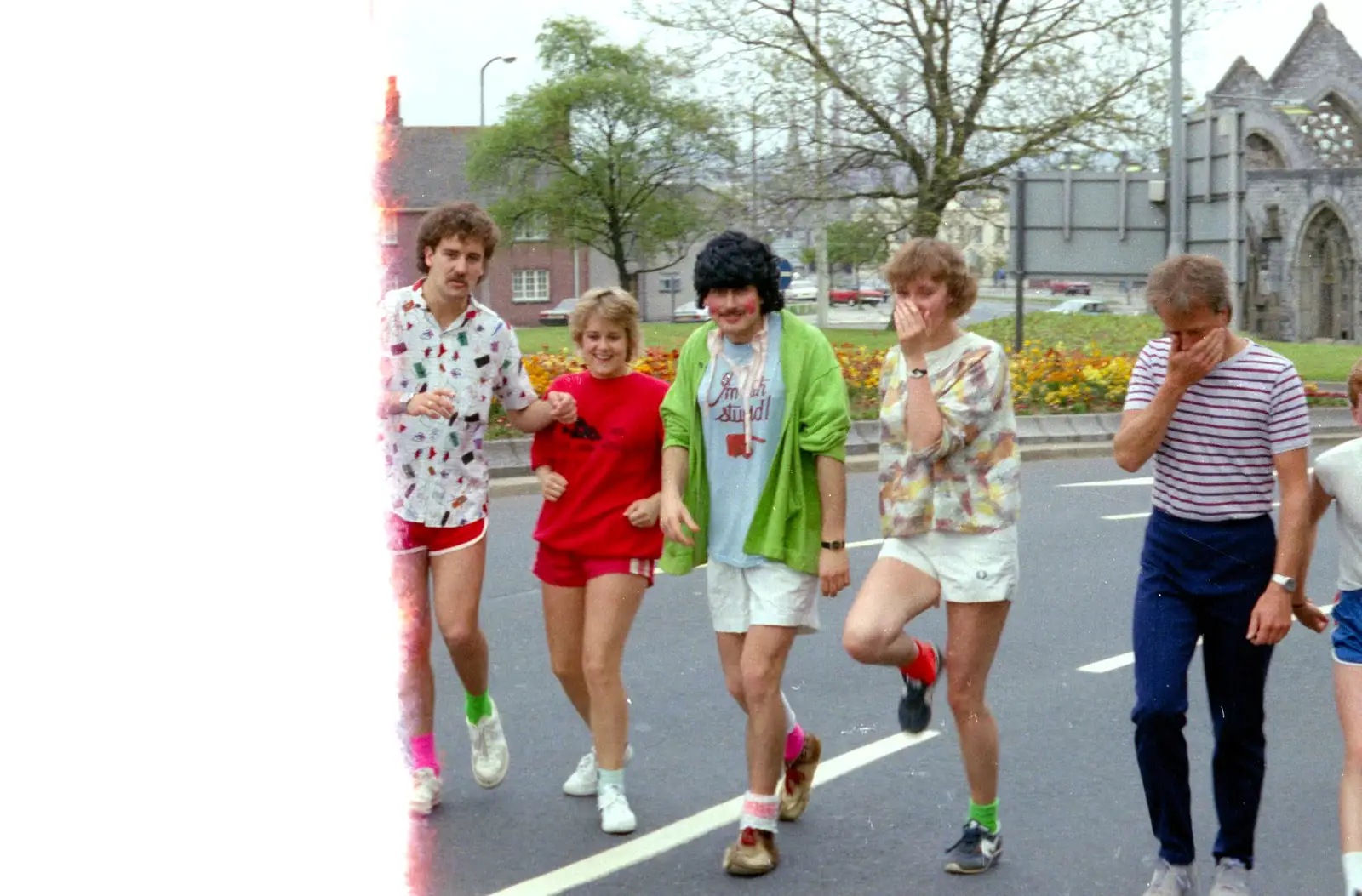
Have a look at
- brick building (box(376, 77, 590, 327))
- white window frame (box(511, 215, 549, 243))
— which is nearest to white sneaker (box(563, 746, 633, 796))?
brick building (box(376, 77, 590, 327))

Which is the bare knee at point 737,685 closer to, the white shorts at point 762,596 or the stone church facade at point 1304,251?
the white shorts at point 762,596

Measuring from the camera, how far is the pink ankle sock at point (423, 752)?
210 inches

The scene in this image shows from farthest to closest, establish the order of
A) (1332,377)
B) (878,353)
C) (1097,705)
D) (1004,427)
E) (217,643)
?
(1332,377)
(878,353)
(1097,705)
(1004,427)
(217,643)

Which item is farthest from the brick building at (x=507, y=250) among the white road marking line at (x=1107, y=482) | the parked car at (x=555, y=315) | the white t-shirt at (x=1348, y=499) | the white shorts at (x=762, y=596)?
the white t-shirt at (x=1348, y=499)

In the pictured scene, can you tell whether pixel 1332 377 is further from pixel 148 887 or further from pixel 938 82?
pixel 148 887

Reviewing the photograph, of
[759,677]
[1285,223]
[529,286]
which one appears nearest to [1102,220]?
[759,677]

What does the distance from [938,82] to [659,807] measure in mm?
23822

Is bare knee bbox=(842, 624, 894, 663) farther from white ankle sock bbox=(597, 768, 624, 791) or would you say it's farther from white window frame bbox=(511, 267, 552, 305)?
white window frame bbox=(511, 267, 552, 305)

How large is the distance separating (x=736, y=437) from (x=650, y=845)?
120cm

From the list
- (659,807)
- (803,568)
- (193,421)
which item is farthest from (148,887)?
(659,807)

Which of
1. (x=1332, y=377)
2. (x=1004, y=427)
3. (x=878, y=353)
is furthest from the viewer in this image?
(x=1332, y=377)

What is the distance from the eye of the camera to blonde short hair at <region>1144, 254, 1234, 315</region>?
13.6 feet

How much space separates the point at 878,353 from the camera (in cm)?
2322

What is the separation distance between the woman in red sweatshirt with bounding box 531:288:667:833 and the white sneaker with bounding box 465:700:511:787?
0.31 metres
